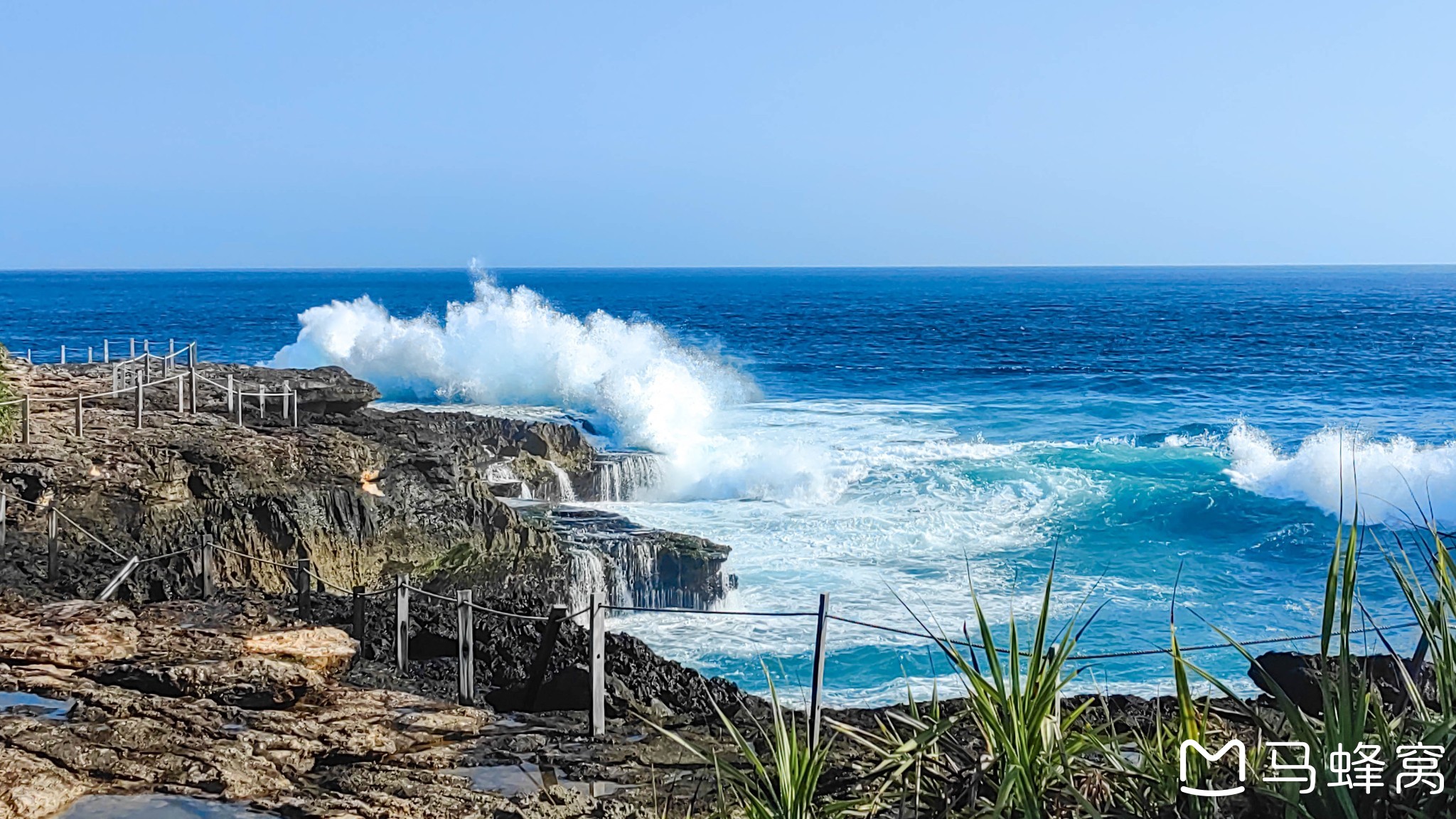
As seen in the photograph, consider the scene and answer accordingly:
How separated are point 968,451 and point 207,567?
16369mm

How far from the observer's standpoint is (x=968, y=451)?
24.8 meters

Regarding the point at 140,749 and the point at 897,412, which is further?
the point at 897,412

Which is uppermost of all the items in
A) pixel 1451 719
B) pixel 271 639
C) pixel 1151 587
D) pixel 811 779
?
pixel 1451 719

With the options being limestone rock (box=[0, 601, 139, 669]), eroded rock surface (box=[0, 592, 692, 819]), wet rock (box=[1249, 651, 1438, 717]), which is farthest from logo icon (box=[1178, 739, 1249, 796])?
limestone rock (box=[0, 601, 139, 669])

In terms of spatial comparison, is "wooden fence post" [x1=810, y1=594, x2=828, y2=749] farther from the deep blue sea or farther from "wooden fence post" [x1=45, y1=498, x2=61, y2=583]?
"wooden fence post" [x1=45, y1=498, x2=61, y2=583]

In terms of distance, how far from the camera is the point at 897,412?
33.3m

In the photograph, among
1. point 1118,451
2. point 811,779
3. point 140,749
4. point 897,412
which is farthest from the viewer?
point 897,412

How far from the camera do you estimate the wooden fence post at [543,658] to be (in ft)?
29.3

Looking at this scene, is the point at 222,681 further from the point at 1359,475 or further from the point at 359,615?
the point at 1359,475

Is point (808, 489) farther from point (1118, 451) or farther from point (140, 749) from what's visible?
point (140, 749)

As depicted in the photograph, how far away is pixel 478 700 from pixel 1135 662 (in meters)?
6.74

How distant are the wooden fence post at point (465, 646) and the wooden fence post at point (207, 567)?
10.4ft

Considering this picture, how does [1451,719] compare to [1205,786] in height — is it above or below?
above

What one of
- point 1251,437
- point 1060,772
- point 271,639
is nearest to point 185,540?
point 271,639
